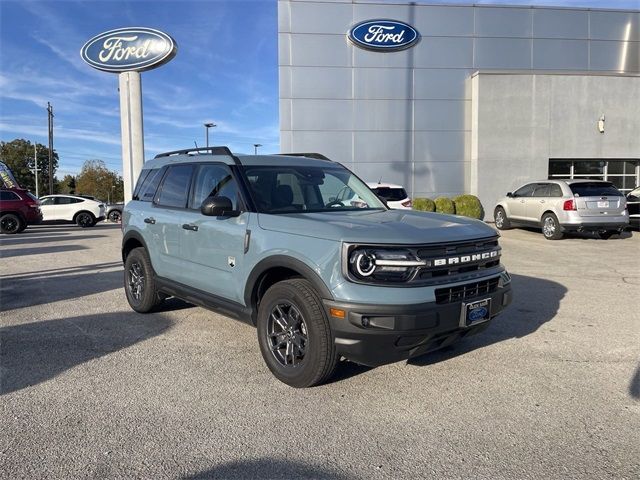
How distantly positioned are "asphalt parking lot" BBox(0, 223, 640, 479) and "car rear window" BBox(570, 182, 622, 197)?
24.8 ft

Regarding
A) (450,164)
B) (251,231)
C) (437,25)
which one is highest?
(437,25)

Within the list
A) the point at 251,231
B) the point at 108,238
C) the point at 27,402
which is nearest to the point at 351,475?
the point at 251,231

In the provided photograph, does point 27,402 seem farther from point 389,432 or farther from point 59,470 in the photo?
point 389,432

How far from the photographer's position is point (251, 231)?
4.06m

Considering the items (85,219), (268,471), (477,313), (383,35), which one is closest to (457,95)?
(383,35)

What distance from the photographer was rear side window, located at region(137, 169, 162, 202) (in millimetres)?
5824

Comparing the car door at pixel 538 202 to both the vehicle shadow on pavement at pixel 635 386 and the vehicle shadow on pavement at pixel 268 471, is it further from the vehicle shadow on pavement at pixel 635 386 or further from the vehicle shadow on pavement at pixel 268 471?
the vehicle shadow on pavement at pixel 268 471

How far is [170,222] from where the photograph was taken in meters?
5.19

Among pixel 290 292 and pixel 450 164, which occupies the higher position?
pixel 450 164

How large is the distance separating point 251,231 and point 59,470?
6.89ft

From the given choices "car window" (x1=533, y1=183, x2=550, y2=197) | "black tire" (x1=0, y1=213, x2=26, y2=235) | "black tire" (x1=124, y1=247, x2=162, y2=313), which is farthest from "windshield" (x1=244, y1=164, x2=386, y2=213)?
"black tire" (x1=0, y1=213, x2=26, y2=235)

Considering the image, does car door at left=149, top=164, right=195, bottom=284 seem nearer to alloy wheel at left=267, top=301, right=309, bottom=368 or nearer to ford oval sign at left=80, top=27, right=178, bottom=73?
alloy wheel at left=267, top=301, right=309, bottom=368

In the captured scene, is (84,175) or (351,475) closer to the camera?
(351,475)

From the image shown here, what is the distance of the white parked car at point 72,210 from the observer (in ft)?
71.5
